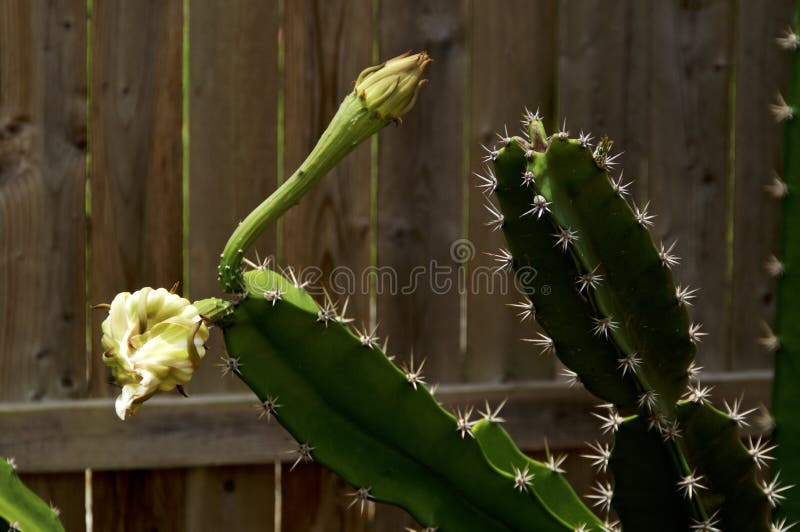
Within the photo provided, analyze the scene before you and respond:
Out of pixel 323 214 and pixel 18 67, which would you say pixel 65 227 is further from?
pixel 323 214

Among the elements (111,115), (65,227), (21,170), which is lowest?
(65,227)

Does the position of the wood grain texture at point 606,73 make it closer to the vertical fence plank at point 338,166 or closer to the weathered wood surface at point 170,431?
the vertical fence plank at point 338,166

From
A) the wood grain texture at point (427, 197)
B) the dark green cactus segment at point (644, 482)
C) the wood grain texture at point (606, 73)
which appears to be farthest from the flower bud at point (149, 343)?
the wood grain texture at point (606, 73)

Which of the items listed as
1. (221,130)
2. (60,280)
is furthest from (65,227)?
(221,130)

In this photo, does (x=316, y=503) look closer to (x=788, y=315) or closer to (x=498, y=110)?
(x=498, y=110)

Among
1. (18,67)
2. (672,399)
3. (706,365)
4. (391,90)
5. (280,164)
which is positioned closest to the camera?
(391,90)

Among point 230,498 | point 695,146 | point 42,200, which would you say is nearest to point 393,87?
point 42,200
